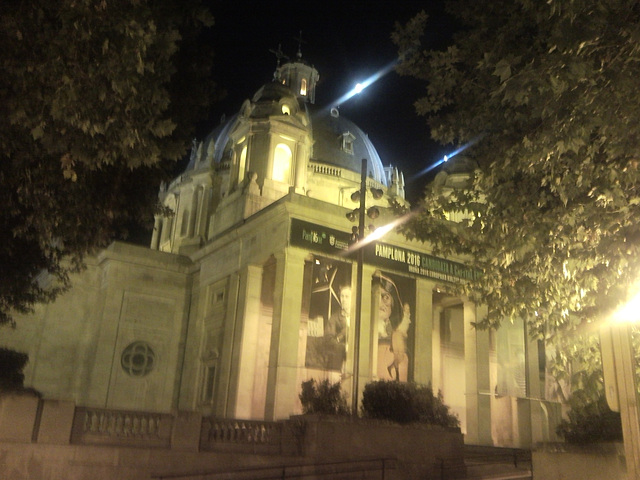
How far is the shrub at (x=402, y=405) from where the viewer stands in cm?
1568

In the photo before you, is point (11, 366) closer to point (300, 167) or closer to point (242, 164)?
point (242, 164)

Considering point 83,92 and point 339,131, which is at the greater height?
point 339,131

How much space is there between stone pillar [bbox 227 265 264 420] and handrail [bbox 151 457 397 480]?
10395mm

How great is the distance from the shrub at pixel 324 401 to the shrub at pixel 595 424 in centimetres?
609

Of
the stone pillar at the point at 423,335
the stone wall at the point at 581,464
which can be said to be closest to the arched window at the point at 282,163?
the stone pillar at the point at 423,335

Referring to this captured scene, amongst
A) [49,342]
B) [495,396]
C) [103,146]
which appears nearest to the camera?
[103,146]

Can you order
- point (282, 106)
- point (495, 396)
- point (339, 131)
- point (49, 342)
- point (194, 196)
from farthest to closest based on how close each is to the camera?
point (339, 131), point (194, 196), point (282, 106), point (49, 342), point (495, 396)

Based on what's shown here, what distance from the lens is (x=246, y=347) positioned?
23.6m

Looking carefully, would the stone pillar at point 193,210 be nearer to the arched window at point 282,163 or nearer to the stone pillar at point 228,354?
the arched window at point 282,163

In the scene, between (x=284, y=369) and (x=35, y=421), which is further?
(x=284, y=369)

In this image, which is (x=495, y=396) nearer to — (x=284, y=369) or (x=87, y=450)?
(x=284, y=369)

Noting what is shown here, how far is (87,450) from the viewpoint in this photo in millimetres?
11211


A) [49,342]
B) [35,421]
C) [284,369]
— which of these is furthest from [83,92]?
[49,342]

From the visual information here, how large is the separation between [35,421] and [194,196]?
1220 inches
